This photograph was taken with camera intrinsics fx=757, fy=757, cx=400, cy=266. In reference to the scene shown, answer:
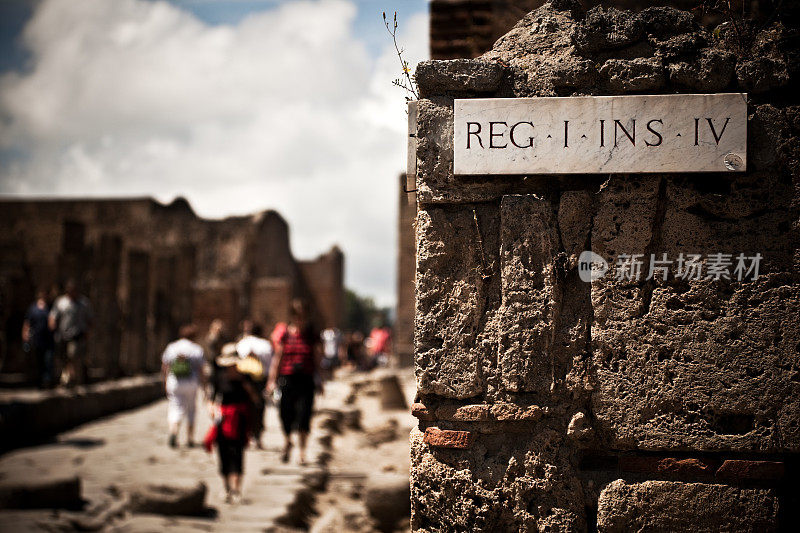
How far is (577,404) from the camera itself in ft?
8.86

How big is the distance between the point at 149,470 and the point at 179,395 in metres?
1.16

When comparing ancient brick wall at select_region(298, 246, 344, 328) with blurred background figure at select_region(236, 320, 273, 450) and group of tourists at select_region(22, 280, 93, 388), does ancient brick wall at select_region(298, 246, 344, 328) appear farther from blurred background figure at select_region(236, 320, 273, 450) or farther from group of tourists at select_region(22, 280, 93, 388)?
blurred background figure at select_region(236, 320, 273, 450)

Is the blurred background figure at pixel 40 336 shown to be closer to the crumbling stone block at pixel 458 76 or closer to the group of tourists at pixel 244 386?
the group of tourists at pixel 244 386

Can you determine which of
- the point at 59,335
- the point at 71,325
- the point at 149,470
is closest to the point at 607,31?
the point at 149,470

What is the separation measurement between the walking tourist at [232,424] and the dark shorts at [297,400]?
51 cm

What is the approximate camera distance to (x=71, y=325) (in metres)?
9.96

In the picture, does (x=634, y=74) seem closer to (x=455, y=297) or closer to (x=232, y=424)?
(x=455, y=297)

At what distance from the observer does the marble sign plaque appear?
266 cm

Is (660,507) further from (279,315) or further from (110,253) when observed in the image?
(279,315)

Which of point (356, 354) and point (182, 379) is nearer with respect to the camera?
point (182, 379)

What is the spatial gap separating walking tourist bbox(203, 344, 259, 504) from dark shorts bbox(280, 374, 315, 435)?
0.51 meters

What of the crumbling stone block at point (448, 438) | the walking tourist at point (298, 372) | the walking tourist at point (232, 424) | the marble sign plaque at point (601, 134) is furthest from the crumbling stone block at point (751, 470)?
the walking tourist at point (298, 372)

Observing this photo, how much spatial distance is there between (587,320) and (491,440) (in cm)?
55

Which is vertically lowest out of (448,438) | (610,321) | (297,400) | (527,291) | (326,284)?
(297,400)
